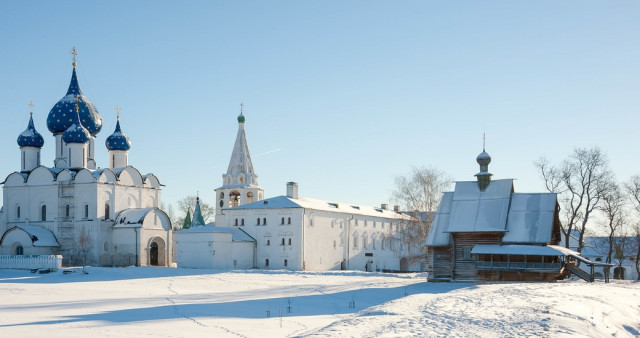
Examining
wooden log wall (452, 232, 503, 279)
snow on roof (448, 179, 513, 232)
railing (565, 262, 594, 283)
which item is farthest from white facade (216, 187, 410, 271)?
railing (565, 262, 594, 283)

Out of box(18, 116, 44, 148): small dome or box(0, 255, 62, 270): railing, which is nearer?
box(0, 255, 62, 270): railing

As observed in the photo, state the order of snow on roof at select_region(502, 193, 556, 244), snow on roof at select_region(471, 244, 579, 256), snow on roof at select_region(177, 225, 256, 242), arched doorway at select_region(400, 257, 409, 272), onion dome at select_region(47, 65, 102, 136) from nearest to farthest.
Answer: snow on roof at select_region(471, 244, 579, 256)
snow on roof at select_region(502, 193, 556, 244)
snow on roof at select_region(177, 225, 256, 242)
onion dome at select_region(47, 65, 102, 136)
arched doorway at select_region(400, 257, 409, 272)

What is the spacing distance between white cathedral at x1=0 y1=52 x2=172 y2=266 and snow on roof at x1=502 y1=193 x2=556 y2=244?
28081 millimetres

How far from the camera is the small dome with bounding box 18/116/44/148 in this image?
182 feet

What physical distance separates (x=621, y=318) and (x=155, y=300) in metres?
15.7

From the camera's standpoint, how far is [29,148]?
55.7m

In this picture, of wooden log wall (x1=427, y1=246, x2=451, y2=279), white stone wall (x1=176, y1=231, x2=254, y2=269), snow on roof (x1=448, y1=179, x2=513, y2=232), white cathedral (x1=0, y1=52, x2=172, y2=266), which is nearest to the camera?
snow on roof (x1=448, y1=179, x2=513, y2=232)

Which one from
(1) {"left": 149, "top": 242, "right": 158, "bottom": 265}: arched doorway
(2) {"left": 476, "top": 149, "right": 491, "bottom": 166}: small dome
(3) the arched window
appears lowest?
(1) {"left": 149, "top": 242, "right": 158, "bottom": 265}: arched doorway

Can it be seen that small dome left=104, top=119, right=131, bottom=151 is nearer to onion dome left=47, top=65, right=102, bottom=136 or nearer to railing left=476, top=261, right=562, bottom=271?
onion dome left=47, top=65, right=102, bottom=136

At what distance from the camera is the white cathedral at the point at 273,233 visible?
1973 inches

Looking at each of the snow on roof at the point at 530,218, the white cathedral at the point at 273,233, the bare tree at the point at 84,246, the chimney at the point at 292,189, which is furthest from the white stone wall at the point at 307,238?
the snow on roof at the point at 530,218

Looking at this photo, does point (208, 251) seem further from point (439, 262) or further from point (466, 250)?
A: point (466, 250)

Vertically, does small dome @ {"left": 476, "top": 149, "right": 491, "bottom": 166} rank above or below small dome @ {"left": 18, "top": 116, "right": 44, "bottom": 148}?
below

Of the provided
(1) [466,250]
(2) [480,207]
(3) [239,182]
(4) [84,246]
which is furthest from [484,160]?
(4) [84,246]
